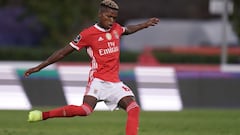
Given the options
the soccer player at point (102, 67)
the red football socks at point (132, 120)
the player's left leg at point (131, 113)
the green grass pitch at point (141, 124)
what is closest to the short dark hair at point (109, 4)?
the soccer player at point (102, 67)

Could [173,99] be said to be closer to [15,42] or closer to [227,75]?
[227,75]

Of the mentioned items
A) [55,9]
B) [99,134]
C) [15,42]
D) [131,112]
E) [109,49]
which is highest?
[109,49]

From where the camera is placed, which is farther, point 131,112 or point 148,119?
point 148,119

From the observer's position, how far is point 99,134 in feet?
51.0

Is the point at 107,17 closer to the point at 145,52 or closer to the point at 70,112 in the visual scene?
→ the point at 70,112

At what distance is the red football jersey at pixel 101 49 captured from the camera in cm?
1348

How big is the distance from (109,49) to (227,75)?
33.7 feet

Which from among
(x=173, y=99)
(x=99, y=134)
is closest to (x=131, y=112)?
(x=99, y=134)

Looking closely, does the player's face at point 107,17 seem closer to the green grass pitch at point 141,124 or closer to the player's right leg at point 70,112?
the player's right leg at point 70,112

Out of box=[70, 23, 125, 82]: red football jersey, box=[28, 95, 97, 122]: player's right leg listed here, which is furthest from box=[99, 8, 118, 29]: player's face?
box=[28, 95, 97, 122]: player's right leg

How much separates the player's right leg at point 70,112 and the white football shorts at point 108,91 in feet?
0.31

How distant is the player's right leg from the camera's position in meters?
13.2

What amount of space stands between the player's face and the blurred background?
8.74 meters

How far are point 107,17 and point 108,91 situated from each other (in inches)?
42.5
